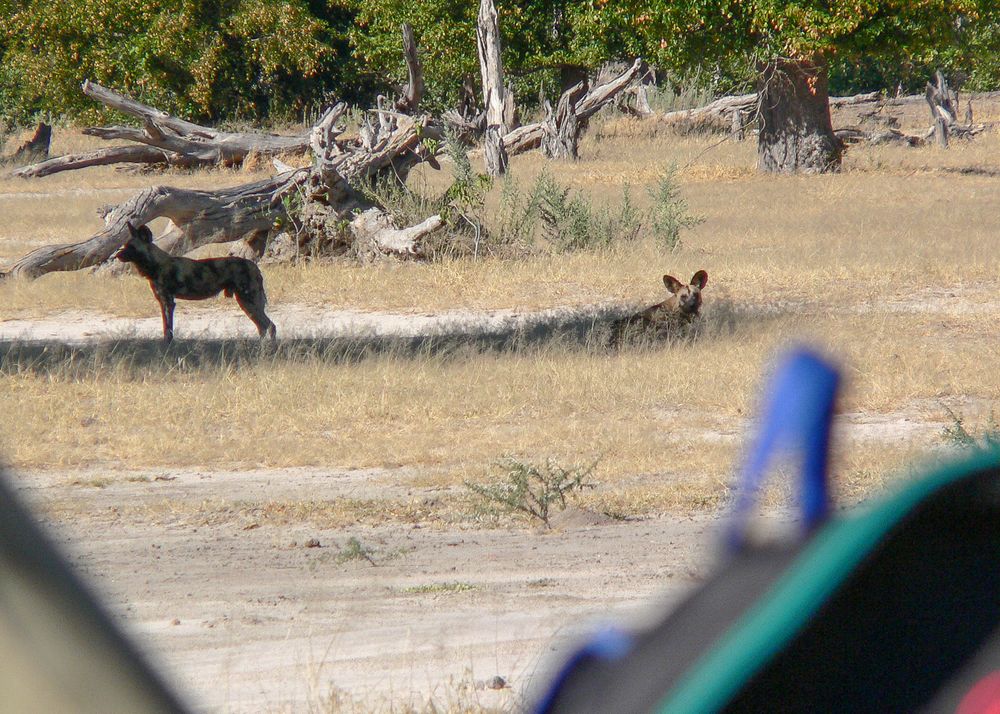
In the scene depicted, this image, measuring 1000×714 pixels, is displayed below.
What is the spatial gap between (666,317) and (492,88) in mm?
17057

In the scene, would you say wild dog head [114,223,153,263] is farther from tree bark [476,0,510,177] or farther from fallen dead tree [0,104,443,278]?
tree bark [476,0,510,177]

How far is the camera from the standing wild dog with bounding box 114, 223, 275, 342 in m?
9.88

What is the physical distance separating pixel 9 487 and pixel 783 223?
16940 millimetres

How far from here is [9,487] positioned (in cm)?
72

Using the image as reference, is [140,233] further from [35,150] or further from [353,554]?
[35,150]

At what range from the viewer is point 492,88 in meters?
25.7

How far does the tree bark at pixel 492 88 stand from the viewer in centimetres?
2384

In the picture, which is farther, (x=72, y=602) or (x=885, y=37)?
(x=885, y=37)

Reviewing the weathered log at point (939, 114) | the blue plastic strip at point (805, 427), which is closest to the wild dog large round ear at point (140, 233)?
the blue plastic strip at point (805, 427)

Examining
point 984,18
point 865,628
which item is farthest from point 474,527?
point 984,18

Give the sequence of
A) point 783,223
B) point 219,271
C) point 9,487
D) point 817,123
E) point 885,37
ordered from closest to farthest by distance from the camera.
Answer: point 9,487
point 219,271
point 783,223
point 885,37
point 817,123

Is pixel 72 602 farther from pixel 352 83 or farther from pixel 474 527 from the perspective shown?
pixel 352 83

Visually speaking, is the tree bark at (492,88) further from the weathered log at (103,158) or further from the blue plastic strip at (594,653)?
the blue plastic strip at (594,653)

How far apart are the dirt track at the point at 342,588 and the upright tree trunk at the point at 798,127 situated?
61.2 ft
